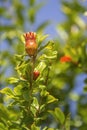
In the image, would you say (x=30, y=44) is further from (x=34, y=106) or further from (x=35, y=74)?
(x=34, y=106)

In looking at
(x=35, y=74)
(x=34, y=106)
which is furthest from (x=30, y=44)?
(x=34, y=106)

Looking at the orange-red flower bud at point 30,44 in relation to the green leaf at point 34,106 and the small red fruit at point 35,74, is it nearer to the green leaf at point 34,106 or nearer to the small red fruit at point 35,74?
the small red fruit at point 35,74

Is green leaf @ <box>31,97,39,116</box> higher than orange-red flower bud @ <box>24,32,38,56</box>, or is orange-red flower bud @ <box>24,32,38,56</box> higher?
orange-red flower bud @ <box>24,32,38,56</box>

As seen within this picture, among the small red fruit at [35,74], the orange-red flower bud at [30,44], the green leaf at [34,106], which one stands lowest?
the green leaf at [34,106]

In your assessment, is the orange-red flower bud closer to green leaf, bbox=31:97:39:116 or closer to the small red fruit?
the small red fruit

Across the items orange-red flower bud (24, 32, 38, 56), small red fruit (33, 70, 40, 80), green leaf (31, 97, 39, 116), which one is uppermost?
orange-red flower bud (24, 32, 38, 56)
